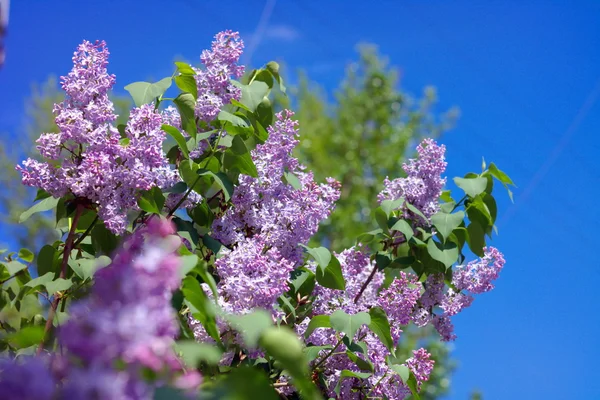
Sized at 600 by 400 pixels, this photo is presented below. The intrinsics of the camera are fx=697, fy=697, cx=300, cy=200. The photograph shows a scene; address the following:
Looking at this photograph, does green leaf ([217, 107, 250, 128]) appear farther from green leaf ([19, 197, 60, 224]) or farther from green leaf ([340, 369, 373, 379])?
green leaf ([340, 369, 373, 379])

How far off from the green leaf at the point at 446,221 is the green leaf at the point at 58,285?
0.96 m

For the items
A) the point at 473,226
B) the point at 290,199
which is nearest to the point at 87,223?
the point at 290,199

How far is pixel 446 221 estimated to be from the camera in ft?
6.25

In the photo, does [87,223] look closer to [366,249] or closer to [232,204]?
[232,204]

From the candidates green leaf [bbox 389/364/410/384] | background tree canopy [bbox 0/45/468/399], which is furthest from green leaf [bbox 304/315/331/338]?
background tree canopy [bbox 0/45/468/399]

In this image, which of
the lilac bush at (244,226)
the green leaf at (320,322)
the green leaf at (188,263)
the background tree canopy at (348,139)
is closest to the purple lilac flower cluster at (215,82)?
the lilac bush at (244,226)

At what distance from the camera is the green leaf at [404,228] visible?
191cm

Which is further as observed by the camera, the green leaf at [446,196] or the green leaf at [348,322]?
the green leaf at [446,196]

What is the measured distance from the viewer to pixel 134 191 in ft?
4.95

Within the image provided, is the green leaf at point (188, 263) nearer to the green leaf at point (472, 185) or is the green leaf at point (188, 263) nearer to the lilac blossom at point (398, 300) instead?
the lilac blossom at point (398, 300)

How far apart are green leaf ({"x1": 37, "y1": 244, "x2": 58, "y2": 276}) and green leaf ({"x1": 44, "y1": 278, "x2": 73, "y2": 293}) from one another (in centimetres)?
18

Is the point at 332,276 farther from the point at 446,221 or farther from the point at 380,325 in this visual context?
the point at 446,221

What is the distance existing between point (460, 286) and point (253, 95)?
0.86m

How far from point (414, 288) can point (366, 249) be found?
0.22m
